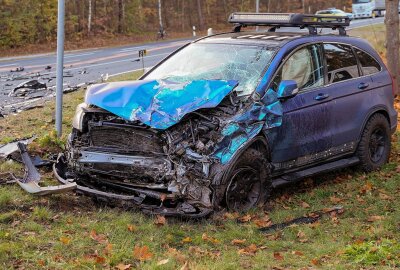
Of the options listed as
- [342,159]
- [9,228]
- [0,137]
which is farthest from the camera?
[0,137]

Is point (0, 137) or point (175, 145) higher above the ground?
point (175, 145)

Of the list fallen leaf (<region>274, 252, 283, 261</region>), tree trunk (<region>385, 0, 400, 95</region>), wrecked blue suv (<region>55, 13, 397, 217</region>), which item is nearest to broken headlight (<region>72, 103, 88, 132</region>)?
wrecked blue suv (<region>55, 13, 397, 217</region>)

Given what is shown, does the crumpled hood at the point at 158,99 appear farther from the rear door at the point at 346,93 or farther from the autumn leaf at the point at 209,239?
the rear door at the point at 346,93

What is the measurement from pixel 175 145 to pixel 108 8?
126ft

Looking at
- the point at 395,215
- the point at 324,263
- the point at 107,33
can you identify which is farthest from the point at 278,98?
the point at 107,33

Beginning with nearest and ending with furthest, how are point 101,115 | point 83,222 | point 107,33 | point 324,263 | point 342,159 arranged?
1. point 324,263
2. point 83,222
3. point 101,115
4. point 342,159
5. point 107,33

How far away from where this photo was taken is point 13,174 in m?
6.06

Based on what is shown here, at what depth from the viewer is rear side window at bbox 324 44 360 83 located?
700cm

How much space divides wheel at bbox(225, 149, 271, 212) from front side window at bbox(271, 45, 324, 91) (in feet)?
3.05

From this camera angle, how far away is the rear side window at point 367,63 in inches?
299

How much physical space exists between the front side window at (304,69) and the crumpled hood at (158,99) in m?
0.90

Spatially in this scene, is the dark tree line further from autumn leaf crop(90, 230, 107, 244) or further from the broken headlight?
autumn leaf crop(90, 230, 107, 244)

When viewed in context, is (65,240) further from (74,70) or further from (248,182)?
(74,70)

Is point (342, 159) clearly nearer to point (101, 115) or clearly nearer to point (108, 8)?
point (101, 115)
